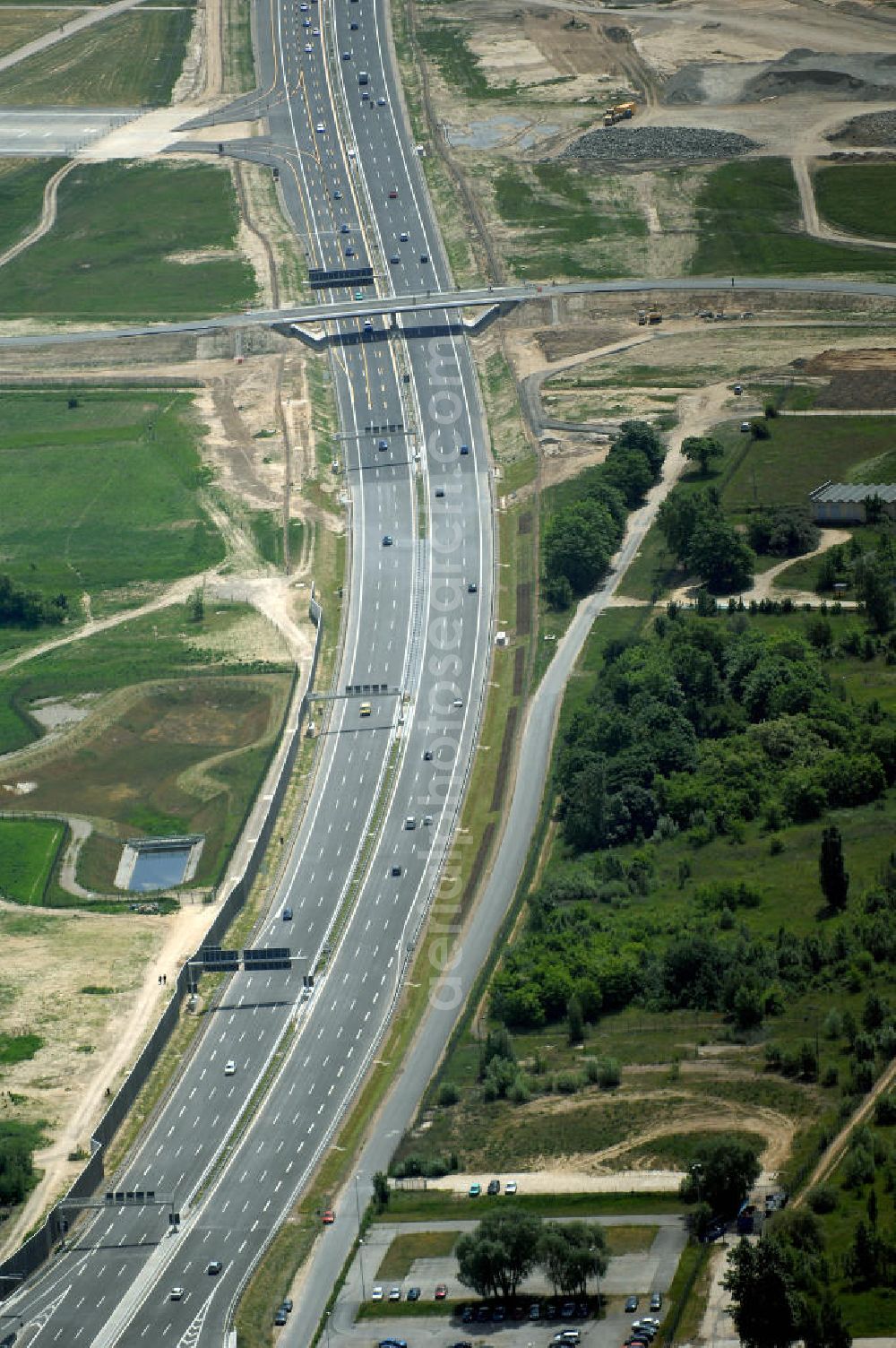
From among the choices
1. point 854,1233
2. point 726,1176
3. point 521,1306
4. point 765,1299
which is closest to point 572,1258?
point 521,1306

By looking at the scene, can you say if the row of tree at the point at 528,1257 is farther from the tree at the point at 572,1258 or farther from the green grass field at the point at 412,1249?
the green grass field at the point at 412,1249

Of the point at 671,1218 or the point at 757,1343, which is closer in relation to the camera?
the point at 757,1343

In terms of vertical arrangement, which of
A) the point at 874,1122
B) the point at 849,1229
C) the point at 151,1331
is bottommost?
the point at 151,1331

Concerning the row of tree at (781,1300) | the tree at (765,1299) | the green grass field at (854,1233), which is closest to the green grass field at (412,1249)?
the row of tree at (781,1300)

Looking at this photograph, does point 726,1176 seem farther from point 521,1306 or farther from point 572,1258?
point 521,1306

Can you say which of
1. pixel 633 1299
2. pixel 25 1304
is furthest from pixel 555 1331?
pixel 25 1304

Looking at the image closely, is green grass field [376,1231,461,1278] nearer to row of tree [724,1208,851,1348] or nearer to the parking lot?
the parking lot

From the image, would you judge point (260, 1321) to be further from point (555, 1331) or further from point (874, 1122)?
point (874, 1122)
